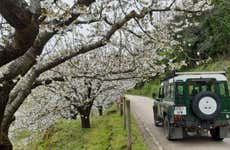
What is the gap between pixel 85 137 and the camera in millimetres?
19375

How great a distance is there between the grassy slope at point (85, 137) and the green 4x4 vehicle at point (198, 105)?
1490mm

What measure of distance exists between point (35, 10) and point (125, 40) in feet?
18.5

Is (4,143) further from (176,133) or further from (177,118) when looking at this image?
(176,133)

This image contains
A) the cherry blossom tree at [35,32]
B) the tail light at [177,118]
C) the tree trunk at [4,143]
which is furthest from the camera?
the tail light at [177,118]

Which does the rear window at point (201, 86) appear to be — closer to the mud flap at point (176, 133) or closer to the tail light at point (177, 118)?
the tail light at point (177, 118)

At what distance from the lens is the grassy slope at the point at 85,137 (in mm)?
14727

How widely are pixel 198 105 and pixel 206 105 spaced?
0.27 metres

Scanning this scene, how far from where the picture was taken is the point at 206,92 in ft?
41.3

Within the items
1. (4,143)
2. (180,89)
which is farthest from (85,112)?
(4,143)

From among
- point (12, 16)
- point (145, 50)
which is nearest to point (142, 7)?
point (12, 16)

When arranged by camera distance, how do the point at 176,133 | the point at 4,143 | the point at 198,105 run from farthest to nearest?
the point at 176,133
the point at 198,105
the point at 4,143

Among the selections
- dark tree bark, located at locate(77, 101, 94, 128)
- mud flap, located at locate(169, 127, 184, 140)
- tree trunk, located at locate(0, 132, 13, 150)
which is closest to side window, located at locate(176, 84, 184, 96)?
mud flap, located at locate(169, 127, 184, 140)

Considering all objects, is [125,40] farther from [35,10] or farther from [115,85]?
[115,85]

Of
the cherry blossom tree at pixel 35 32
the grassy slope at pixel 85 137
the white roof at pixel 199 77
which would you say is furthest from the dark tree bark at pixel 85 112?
the cherry blossom tree at pixel 35 32
